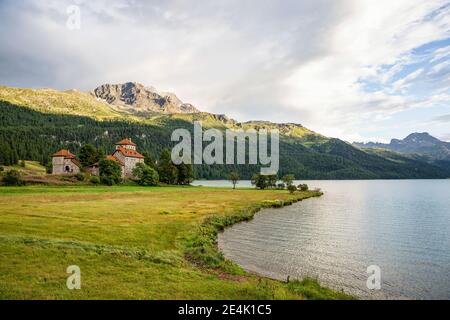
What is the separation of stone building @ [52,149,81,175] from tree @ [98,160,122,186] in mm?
20233

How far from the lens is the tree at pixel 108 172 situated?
121238 mm

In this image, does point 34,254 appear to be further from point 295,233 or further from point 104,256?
point 295,233

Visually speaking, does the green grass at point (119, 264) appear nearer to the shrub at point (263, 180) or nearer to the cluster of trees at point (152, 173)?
the cluster of trees at point (152, 173)

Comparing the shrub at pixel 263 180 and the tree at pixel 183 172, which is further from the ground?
the tree at pixel 183 172

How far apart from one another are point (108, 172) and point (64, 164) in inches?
1130

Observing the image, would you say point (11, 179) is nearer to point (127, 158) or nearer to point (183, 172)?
point (127, 158)

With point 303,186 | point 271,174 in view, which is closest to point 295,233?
point 303,186

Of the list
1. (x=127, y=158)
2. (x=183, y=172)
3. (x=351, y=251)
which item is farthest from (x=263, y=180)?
(x=351, y=251)

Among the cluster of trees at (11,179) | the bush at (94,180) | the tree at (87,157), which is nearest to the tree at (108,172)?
the bush at (94,180)

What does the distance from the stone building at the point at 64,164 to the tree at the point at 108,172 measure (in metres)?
20.2

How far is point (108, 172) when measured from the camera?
124m

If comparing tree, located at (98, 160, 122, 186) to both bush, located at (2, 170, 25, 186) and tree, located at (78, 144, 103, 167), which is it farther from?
bush, located at (2, 170, 25, 186)

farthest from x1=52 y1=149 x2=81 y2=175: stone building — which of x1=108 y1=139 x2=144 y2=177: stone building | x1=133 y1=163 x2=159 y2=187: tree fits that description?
x1=133 y1=163 x2=159 y2=187: tree

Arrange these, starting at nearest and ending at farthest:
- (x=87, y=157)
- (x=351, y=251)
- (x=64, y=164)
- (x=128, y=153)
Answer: (x=351, y=251) < (x=64, y=164) < (x=87, y=157) < (x=128, y=153)
